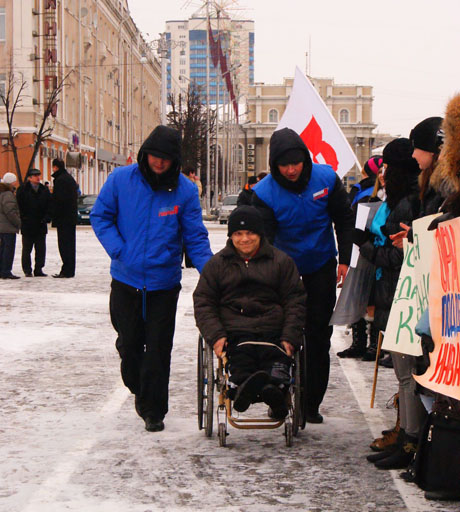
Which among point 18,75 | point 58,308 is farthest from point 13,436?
point 18,75

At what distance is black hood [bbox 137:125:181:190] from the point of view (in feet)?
20.1

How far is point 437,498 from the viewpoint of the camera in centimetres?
471

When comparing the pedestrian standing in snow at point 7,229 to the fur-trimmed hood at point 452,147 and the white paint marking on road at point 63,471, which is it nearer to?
the white paint marking on road at point 63,471

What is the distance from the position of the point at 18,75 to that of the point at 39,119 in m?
2.33

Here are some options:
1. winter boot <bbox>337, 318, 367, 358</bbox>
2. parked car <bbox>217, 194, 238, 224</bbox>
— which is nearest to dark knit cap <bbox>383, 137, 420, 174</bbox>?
winter boot <bbox>337, 318, 367, 358</bbox>

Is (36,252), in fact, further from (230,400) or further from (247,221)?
(230,400)

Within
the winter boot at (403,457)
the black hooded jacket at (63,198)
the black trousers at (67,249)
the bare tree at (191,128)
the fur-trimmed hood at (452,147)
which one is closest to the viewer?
the fur-trimmed hood at (452,147)

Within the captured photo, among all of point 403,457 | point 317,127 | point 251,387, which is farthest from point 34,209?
point 403,457

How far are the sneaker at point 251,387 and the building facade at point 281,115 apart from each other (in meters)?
124

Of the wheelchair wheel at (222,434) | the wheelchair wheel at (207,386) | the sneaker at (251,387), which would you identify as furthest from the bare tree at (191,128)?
the sneaker at (251,387)

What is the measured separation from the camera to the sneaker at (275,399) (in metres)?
5.43

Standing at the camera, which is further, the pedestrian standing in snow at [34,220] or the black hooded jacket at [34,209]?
the black hooded jacket at [34,209]

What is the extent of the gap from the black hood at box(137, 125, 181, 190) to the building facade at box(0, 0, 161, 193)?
129 ft

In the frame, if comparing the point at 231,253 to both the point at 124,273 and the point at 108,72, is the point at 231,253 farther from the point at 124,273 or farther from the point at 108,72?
the point at 108,72
